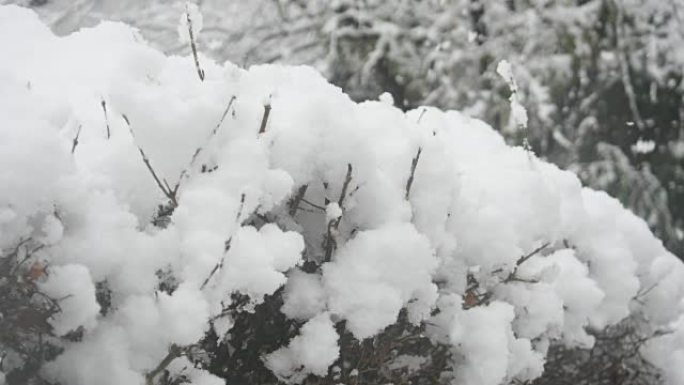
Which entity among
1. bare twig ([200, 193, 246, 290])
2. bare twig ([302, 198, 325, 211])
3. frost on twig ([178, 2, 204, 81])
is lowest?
bare twig ([302, 198, 325, 211])

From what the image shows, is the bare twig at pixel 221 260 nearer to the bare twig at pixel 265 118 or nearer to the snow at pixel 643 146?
the bare twig at pixel 265 118

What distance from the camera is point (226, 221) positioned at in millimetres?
1461

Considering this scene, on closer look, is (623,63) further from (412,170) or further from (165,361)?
(165,361)

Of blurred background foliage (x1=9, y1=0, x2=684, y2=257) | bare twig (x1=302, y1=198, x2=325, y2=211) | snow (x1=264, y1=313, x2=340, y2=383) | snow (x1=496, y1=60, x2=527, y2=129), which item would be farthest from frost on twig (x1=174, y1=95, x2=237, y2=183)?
blurred background foliage (x1=9, y1=0, x2=684, y2=257)

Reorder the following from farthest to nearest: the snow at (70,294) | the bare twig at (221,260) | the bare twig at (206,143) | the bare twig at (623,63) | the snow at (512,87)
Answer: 1. the bare twig at (623,63)
2. the snow at (512,87)
3. the bare twig at (206,143)
4. the bare twig at (221,260)
5. the snow at (70,294)

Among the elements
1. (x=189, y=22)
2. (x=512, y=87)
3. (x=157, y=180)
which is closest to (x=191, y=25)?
(x=189, y=22)

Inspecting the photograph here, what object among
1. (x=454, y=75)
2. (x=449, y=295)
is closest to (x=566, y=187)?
(x=449, y=295)

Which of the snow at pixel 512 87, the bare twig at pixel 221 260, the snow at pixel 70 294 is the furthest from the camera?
the snow at pixel 512 87

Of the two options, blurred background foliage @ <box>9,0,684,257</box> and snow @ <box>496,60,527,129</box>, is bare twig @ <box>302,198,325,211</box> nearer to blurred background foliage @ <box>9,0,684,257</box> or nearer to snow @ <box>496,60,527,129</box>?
snow @ <box>496,60,527,129</box>

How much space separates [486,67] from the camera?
7543mm

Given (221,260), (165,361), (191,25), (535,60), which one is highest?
(191,25)

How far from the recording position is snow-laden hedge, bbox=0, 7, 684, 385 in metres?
1.30

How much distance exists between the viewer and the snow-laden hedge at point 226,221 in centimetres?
130

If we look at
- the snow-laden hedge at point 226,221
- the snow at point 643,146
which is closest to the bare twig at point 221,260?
the snow-laden hedge at point 226,221
